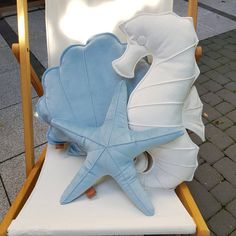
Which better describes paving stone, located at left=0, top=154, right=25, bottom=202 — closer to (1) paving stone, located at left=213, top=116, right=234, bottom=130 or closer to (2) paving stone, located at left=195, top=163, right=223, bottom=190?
(2) paving stone, located at left=195, top=163, right=223, bottom=190

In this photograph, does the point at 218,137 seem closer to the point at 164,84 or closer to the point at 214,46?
the point at 164,84

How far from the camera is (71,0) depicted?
1.13 metres

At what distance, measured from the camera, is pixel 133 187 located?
88 centimetres

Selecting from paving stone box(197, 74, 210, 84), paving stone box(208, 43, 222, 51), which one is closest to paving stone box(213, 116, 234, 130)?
paving stone box(197, 74, 210, 84)

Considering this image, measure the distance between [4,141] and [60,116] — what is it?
80cm

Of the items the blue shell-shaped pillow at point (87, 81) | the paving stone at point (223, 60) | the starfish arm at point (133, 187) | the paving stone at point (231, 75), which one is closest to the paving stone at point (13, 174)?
the blue shell-shaped pillow at point (87, 81)

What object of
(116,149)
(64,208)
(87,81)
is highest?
(87,81)

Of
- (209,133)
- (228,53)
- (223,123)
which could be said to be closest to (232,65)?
(228,53)

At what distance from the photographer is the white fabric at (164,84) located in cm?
86

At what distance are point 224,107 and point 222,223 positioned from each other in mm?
846

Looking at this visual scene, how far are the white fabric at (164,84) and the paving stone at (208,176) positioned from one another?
59cm

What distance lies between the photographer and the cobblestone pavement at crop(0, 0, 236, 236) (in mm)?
1363

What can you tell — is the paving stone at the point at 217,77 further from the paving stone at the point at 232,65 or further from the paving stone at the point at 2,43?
the paving stone at the point at 2,43

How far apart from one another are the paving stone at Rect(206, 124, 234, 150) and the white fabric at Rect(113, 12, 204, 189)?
0.81 metres
